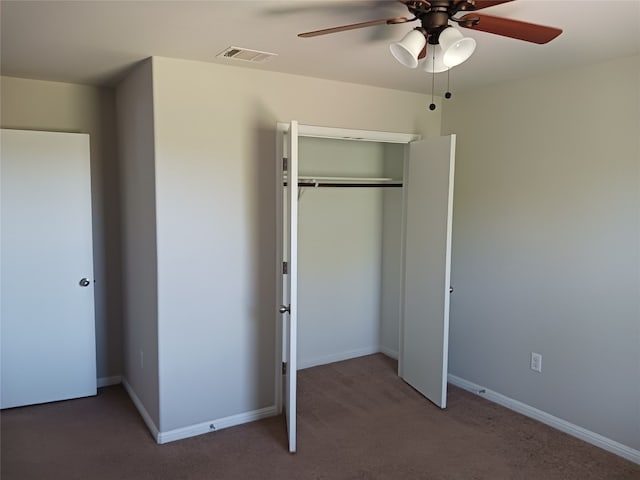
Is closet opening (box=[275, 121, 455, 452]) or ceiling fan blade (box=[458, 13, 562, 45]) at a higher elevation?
ceiling fan blade (box=[458, 13, 562, 45])

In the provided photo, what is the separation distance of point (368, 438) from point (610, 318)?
5.48 feet

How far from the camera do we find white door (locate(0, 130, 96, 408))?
3.58m

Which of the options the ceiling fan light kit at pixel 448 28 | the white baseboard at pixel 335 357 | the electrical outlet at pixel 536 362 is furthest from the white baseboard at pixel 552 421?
the ceiling fan light kit at pixel 448 28

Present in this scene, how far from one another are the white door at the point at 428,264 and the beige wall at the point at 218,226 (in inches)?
33.9

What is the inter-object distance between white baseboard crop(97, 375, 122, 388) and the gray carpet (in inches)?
9.2

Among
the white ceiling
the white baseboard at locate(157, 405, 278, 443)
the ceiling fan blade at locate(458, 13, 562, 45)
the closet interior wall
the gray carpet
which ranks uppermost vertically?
the white ceiling

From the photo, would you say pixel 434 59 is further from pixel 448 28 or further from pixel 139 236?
pixel 139 236

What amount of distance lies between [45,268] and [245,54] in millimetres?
2145

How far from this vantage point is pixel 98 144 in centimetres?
398

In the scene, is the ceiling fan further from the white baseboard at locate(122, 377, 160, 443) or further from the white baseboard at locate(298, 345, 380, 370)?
the white baseboard at locate(298, 345, 380, 370)

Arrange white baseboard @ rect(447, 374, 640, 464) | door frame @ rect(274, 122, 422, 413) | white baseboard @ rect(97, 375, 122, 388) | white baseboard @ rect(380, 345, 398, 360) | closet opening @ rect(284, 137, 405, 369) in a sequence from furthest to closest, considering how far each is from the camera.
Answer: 1. white baseboard @ rect(380, 345, 398, 360)
2. closet opening @ rect(284, 137, 405, 369)
3. white baseboard @ rect(97, 375, 122, 388)
4. door frame @ rect(274, 122, 422, 413)
5. white baseboard @ rect(447, 374, 640, 464)

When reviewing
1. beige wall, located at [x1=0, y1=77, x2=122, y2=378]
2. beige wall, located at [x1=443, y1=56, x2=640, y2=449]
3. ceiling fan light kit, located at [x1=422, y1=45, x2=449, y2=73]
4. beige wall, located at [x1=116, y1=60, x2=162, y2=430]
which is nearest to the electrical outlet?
beige wall, located at [x1=443, y1=56, x2=640, y2=449]

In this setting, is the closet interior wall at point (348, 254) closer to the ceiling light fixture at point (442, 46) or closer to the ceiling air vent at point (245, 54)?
the ceiling air vent at point (245, 54)

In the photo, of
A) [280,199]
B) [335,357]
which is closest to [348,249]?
[335,357]
